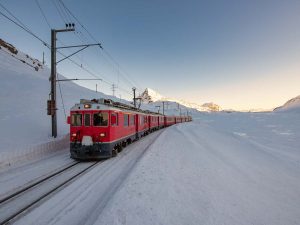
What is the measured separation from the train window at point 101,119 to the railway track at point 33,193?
3.02 meters

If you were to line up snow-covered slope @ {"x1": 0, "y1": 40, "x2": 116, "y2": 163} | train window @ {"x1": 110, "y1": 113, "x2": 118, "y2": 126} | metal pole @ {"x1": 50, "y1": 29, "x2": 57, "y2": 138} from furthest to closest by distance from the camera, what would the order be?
snow-covered slope @ {"x1": 0, "y1": 40, "x2": 116, "y2": 163} < metal pole @ {"x1": 50, "y1": 29, "x2": 57, "y2": 138} < train window @ {"x1": 110, "y1": 113, "x2": 118, "y2": 126}

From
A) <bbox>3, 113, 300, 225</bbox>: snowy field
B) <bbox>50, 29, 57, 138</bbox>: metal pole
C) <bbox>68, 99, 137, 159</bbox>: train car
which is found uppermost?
<bbox>50, 29, 57, 138</bbox>: metal pole

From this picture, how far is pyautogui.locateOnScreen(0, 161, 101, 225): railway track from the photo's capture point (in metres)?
6.31

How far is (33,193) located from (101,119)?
241 inches

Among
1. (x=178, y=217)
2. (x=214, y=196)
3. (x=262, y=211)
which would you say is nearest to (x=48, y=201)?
(x=178, y=217)

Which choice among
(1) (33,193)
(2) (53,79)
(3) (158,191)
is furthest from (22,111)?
(3) (158,191)

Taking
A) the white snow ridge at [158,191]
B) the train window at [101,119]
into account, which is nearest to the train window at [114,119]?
the train window at [101,119]

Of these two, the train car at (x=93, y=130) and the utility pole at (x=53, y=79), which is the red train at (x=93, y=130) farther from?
the utility pole at (x=53, y=79)

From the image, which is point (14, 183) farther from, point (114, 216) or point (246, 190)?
point (246, 190)

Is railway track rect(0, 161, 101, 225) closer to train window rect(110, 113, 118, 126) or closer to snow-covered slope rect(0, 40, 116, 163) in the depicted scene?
train window rect(110, 113, 118, 126)

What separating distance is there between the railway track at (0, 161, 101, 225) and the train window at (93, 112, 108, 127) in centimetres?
302

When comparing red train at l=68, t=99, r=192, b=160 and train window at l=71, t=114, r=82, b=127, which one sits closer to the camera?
red train at l=68, t=99, r=192, b=160

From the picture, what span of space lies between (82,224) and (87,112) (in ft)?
28.0

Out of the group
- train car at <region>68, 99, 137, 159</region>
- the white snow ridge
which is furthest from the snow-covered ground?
train car at <region>68, 99, 137, 159</region>
